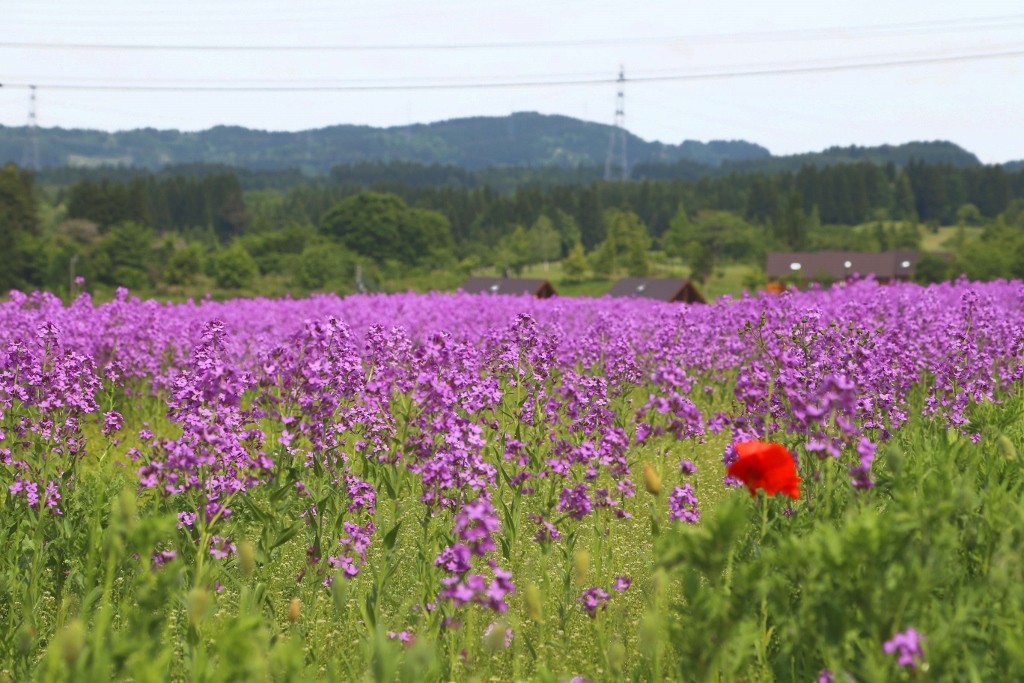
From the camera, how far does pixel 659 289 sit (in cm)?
7644

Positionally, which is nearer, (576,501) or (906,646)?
(906,646)

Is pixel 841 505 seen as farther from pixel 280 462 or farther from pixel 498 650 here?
pixel 280 462

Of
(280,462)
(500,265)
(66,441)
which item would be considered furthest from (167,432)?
(500,265)

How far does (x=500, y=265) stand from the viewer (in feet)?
547

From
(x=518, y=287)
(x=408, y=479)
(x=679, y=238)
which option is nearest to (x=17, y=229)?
(x=518, y=287)

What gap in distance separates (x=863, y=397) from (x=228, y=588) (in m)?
5.28

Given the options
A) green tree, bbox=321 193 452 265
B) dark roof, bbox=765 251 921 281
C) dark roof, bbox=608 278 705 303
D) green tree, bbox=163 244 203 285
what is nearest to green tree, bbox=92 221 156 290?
green tree, bbox=163 244 203 285

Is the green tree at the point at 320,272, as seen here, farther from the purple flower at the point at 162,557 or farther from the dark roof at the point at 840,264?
the purple flower at the point at 162,557

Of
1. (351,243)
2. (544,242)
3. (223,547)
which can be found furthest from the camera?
(544,242)

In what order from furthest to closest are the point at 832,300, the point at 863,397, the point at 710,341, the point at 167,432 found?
the point at 832,300 < the point at 710,341 < the point at 167,432 < the point at 863,397

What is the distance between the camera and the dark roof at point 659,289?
74812 mm

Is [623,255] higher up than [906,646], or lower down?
lower down

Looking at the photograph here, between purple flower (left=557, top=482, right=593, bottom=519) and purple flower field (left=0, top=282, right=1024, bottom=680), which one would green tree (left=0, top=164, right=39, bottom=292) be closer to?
purple flower field (left=0, top=282, right=1024, bottom=680)

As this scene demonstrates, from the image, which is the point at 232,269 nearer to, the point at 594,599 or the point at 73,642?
the point at 594,599
